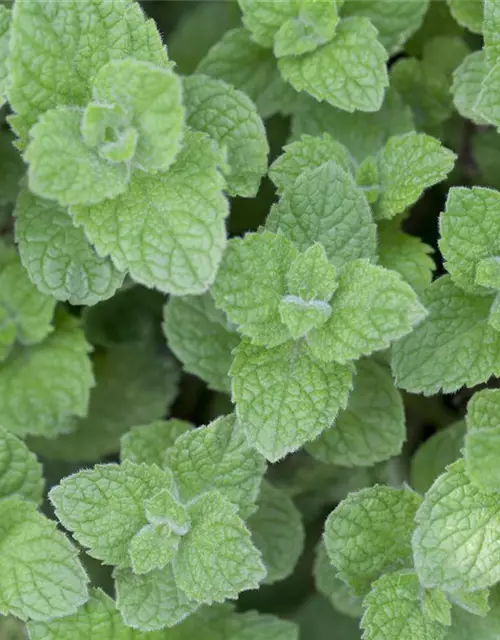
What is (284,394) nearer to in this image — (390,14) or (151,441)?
(151,441)

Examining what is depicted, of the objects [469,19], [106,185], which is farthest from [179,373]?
[469,19]

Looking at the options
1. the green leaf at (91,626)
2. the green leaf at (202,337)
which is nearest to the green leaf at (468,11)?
the green leaf at (202,337)

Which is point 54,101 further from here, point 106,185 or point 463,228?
point 463,228

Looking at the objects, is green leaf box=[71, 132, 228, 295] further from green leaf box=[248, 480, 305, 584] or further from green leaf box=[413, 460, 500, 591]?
green leaf box=[248, 480, 305, 584]

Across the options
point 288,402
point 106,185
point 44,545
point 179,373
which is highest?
point 106,185

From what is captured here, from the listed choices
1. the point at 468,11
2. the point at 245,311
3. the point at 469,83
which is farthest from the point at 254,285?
the point at 468,11
